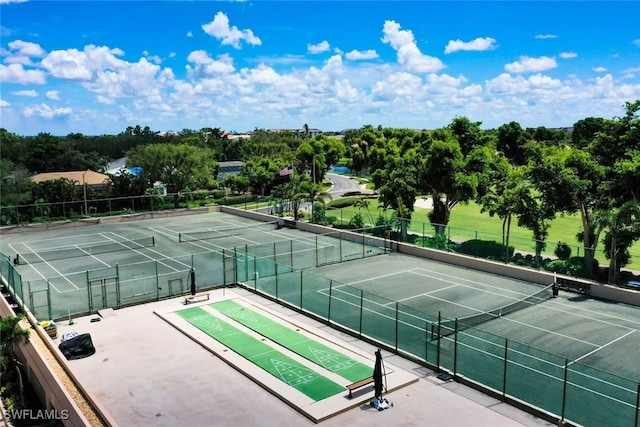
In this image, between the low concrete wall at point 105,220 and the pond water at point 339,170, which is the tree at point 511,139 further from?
the low concrete wall at point 105,220

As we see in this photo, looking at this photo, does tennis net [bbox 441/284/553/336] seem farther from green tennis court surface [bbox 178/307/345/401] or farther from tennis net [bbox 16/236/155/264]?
tennis net [bbox 16/236/155/264]

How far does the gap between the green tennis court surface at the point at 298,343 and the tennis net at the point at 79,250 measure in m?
17.1

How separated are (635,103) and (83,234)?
41121mm

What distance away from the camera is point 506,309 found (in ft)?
77.3

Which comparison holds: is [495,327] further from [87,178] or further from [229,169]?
[229,169]

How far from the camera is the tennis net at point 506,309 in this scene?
2118cm

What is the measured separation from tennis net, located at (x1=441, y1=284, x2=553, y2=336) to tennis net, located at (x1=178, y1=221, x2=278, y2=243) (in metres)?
24.9

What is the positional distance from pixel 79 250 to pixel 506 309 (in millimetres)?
29257

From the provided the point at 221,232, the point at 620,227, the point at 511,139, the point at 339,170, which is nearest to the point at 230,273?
the point at 221,232

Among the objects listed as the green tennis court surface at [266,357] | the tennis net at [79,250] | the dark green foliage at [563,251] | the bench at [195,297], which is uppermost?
the dark green foliage at [563,251]

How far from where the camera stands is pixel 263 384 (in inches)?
648

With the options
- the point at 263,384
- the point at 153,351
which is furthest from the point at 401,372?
the point at 153,351

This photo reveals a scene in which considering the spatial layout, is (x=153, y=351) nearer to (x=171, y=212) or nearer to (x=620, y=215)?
(x=620, y=215)

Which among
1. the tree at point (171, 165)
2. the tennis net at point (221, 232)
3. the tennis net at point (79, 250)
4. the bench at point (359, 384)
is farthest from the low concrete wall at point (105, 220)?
the bench at point (359, 384)
